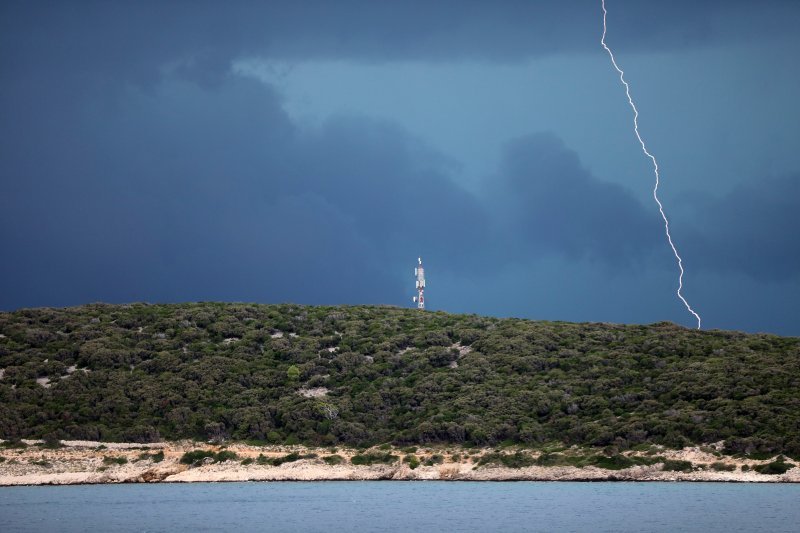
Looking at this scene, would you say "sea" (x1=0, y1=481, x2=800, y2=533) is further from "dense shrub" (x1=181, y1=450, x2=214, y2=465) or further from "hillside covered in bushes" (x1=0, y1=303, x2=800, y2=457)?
"hillside covered in bushes" (x1=0, y1=303, x2=800, y2=457)

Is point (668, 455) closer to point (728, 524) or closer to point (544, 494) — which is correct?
point (544, 494)

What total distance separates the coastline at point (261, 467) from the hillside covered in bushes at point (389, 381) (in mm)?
2537

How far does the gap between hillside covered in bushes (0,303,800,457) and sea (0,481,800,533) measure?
8.27 meters

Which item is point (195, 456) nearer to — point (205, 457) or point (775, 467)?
point (205, 457)

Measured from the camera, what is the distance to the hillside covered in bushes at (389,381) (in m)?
79.2

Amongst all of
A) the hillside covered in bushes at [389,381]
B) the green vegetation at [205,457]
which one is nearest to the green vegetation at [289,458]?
the green vegetation at [205,457]

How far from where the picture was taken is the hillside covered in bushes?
79.2 meters

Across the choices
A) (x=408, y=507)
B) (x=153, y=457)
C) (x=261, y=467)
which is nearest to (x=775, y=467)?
(x=408, y=507)

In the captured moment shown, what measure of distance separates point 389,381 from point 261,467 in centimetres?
1735

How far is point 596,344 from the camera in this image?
317ft

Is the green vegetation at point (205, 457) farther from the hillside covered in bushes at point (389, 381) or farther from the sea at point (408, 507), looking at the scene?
the hillside covered in bushes at point (389, 381)

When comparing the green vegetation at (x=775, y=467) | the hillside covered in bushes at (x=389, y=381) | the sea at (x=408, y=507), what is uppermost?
the hillside covered in bushes at (x=389, y=381)

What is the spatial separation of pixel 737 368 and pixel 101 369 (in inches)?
1878

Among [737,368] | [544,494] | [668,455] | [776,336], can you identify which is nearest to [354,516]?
[544,494]
